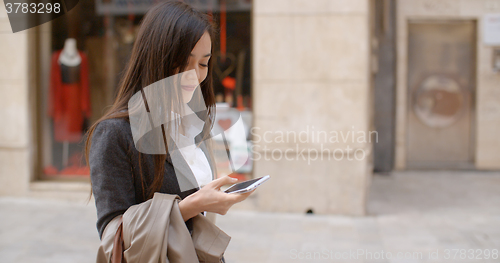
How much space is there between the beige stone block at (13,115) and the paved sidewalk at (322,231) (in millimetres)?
818

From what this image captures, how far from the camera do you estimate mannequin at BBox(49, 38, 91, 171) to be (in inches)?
237

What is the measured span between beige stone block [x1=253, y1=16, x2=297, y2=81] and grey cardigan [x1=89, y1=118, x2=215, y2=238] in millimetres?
3693

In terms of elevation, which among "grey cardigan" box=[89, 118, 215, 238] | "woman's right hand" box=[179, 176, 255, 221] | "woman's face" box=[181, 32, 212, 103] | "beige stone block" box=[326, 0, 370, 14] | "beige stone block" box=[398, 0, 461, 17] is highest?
"beige stone block" box=[398, 0, 461, 17]

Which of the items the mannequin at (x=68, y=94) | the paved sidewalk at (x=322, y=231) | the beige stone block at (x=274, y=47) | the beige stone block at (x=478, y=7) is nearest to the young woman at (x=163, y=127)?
the paved sidewalk at (x=322, y=231)

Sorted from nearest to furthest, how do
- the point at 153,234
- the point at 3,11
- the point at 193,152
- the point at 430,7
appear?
1. the point at 153,234
2. the point at 193,152
3. the point at 3,11
4. the point at 430,7

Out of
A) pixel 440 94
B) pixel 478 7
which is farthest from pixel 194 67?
pixel 478 7

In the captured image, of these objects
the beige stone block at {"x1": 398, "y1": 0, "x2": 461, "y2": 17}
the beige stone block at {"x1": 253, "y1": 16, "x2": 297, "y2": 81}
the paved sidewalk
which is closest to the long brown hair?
the paved sidewalk

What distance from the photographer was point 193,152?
1516 mm

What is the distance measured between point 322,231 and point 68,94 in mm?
4115

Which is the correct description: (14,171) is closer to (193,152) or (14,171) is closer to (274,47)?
(274,47)

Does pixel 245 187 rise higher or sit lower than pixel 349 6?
lower

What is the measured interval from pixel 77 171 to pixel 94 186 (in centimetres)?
514

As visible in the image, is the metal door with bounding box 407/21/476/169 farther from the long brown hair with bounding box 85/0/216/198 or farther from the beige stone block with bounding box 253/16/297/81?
the long brown hair with bounding box 85/0/216/198

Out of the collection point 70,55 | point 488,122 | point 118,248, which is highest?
point 70,55
